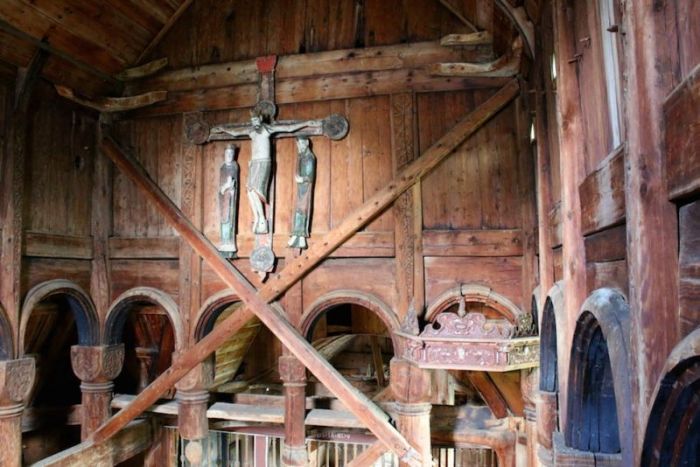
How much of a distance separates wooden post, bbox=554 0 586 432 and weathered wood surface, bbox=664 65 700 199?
1.28m

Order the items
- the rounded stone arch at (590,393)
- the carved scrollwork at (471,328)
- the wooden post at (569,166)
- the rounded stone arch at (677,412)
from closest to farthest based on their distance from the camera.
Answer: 1. the rounded stone arch at (677,412)
2. the rounded stone arch at (590,393)
3. the wooden post at (569,166)
4. the carved scrollwork at (471,328)

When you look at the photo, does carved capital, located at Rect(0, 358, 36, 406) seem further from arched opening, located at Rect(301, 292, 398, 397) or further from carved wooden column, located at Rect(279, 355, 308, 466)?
arched opening, located at Rect(301, 292, 398, 397)

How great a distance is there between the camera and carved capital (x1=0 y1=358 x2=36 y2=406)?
212 inches

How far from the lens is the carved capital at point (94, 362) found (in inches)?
254

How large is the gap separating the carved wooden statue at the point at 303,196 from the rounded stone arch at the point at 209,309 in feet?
3.24

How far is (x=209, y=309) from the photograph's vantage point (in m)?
6.26

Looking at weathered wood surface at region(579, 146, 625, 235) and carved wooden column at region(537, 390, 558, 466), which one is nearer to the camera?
weathered wood surface at region(579, 146, 625, 235)

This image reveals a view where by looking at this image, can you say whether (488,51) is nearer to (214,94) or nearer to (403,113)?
(403,113)

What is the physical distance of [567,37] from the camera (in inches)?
122

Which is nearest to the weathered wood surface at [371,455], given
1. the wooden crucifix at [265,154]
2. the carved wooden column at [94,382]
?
the wooden crucifix at [265,154]

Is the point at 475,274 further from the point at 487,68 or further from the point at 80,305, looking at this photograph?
the point at 80,305

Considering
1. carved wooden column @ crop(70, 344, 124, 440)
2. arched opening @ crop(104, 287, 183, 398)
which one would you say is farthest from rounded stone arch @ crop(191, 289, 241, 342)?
carved wooden column @ crop(70, 344, 124, 440)

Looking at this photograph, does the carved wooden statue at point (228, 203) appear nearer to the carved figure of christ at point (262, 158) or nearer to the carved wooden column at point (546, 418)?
the carved figure of christ at point (262, 158)

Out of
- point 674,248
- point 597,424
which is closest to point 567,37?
point 674,248
